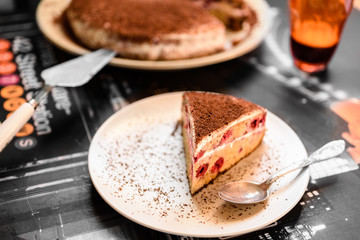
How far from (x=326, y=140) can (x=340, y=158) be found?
0.08m

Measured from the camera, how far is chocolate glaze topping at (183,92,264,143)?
3.66ft

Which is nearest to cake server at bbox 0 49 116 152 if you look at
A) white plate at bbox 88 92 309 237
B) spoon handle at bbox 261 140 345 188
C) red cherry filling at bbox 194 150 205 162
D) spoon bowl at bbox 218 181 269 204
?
white plate at bbox 88 92 309 237

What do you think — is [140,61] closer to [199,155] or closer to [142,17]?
[142,17]

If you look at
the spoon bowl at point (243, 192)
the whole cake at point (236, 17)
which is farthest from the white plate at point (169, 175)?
the whole cake at point (236, 17)

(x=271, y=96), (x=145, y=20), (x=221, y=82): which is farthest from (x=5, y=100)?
(x=271, y=96)

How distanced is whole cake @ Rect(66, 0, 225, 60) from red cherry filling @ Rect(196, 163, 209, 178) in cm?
63

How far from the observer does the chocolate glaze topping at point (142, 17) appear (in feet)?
5.17

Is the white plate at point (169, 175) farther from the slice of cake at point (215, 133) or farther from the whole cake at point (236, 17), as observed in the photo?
the whole cake at point (236, 17)

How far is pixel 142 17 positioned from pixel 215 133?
79cm

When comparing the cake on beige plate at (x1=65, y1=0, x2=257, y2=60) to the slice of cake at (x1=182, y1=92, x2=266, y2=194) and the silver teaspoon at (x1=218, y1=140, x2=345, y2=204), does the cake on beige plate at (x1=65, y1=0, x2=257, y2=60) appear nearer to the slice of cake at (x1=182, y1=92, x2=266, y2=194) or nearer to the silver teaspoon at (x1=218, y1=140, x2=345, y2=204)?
the slice of cake at (x1=182, y1=92, x2=266, y2=194)

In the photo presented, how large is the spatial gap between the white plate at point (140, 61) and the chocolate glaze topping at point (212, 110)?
238mm

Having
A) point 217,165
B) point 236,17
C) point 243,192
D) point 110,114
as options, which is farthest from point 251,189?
point 236,17

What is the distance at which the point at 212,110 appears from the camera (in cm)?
118

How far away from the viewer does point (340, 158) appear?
1.25 metres
